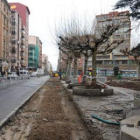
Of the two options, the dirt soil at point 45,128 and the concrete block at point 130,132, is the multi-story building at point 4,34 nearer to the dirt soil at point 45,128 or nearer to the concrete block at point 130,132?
the dirt soil at point 45,128

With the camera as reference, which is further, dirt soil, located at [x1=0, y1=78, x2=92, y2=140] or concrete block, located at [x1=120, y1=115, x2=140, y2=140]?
dirt soil, located at [x1=0, y1=78, x2=92, y2=140]

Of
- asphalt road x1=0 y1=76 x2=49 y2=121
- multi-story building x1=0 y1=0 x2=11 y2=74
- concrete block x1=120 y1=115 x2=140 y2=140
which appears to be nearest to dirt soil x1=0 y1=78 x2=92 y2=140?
asphalt road x1=0 y1=76 x2=49 y2=121

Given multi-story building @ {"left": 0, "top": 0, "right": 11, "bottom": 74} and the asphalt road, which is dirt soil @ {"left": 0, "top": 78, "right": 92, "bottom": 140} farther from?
multi-story building @ {"left": 0, "top": 0, "right": 11, "bottom": 74}

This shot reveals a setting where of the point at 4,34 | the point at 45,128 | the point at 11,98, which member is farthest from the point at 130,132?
the point at 4,34

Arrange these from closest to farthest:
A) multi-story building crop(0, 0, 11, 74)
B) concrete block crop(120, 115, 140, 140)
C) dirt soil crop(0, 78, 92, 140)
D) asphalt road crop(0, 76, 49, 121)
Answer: concrete block crop(120, 115, 140, 140), dirt soil crop(0, 78, 92, 140), asphalt road crop(0, 76, 49, 121), multi-story building crop(0, 0, 11, 74)

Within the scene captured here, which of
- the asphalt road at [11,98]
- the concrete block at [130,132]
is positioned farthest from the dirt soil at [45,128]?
the concrete block at [130,132]

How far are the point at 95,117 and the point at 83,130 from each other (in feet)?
2.46

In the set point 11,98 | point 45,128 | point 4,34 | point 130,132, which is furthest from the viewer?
point 4,34

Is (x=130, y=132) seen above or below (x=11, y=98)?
above

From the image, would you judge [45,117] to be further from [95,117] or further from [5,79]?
[5,79]

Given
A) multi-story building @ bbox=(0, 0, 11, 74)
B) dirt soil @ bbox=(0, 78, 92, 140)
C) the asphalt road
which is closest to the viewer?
dirt soil @ bbox=(0, 78, 92, 140)

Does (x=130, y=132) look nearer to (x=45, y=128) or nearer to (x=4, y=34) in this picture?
(x=45, y=128)

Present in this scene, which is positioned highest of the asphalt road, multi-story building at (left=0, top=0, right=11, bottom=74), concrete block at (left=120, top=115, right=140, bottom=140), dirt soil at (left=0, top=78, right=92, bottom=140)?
multi-story building at (left=0, top=0, right=11, bottom=74)

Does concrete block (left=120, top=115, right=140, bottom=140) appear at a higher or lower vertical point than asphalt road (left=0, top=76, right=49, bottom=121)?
higher
